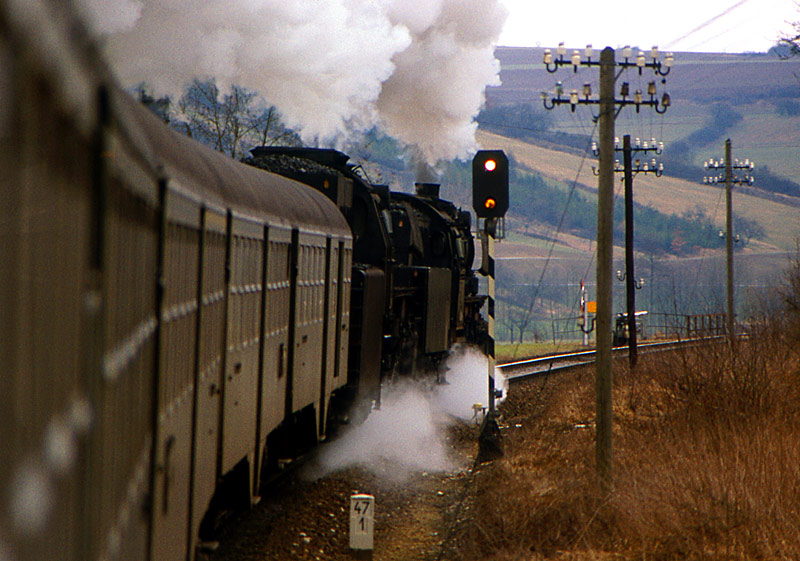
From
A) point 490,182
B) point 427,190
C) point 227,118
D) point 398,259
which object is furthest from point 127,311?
point 227,118

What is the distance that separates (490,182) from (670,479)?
18.2ft

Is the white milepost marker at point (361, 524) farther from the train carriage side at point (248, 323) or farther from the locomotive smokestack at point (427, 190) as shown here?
the locomotive smokestack at point (427, 190)

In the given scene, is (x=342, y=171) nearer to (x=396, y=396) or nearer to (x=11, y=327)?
(x=396, y=396)

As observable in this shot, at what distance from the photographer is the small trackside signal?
44.6 feet

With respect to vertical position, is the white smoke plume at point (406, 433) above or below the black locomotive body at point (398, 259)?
below

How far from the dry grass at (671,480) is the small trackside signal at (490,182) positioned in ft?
10.9

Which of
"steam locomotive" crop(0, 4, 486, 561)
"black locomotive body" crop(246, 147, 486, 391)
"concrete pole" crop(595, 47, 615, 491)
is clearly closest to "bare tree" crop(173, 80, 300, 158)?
"black locomotive body" crop(246, 147, 486, 391)

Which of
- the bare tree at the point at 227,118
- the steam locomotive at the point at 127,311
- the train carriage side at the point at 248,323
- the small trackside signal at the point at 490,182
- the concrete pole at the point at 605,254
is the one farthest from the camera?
the bare tree at the point at 227,118

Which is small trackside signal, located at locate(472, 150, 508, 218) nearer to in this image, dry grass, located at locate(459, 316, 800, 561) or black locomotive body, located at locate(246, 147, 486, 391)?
black locomotive body, located at locate(246, 147, 486, 391)

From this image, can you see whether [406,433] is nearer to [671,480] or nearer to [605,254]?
[605,254]

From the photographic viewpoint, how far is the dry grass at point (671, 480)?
26.7 feet

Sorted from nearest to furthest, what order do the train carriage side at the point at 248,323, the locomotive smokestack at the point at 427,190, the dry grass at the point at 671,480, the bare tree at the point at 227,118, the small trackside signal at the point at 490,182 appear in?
the train carriage side at the point at 248,323
the dry grass at the point at 671,480
the small trackside signal at the point at 490,182
the locomotive smokestack at the point at 427,190
the bare tree at the point at 227,118

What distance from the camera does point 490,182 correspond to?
13.7 metres

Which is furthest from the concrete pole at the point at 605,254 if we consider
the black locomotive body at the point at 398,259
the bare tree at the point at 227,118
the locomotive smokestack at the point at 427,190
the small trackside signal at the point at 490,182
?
the bare tree at the point at 227,118
